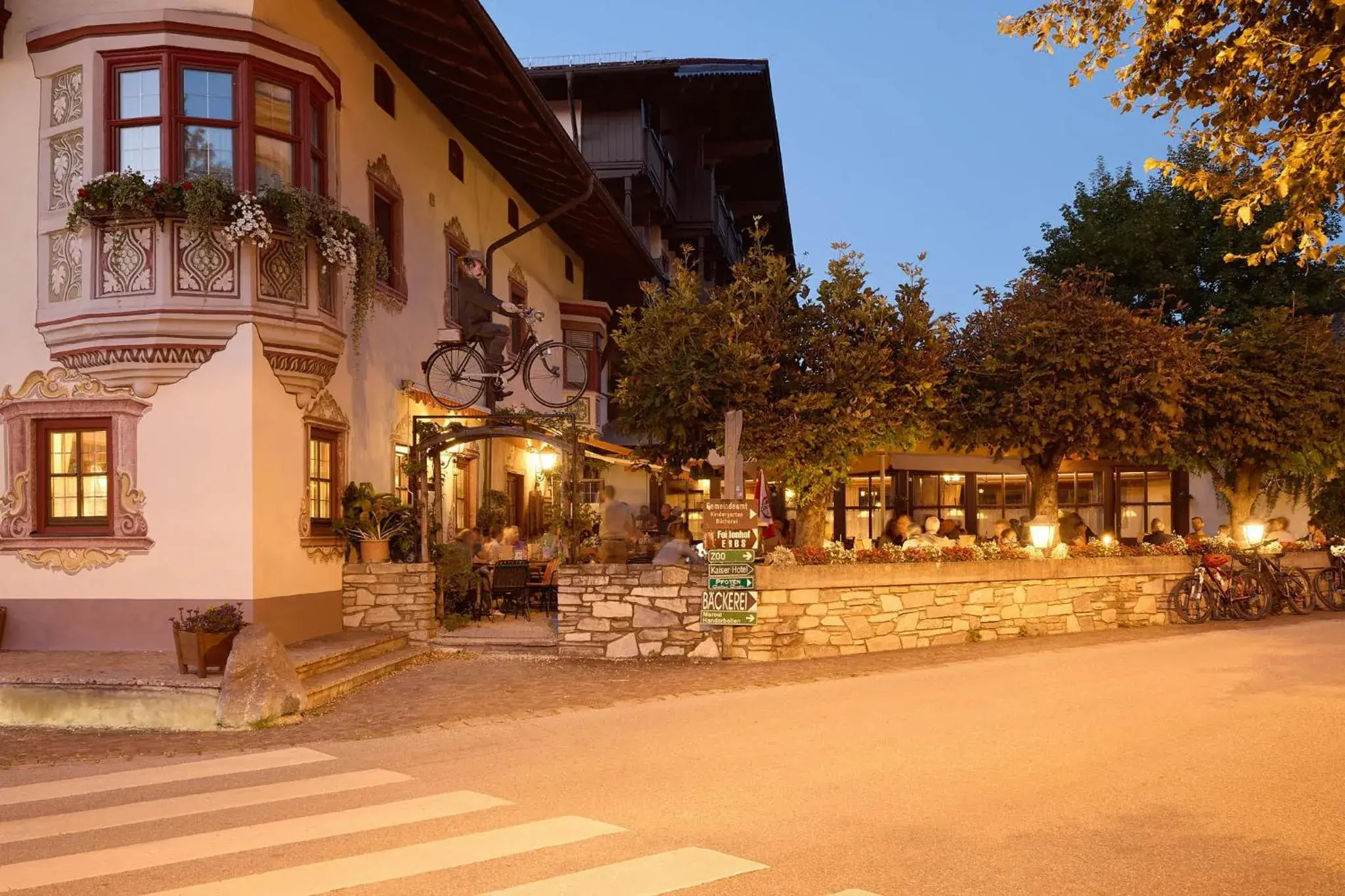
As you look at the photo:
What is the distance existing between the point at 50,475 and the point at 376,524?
365cm

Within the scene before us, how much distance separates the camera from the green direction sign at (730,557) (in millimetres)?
14055

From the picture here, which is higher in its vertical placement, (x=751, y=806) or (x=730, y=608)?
(x=730, y=608)

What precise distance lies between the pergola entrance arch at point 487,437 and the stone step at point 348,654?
1.42 m

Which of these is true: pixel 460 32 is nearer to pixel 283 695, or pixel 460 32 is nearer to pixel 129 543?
pixel 129 543

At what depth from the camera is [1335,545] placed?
21.9 meters

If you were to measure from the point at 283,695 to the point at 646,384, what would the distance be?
7.49 meters

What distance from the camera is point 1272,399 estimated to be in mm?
20656

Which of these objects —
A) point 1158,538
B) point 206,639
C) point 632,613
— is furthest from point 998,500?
point 206,639

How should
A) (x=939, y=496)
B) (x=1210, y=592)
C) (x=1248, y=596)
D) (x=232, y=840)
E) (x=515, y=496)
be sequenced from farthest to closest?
(x=939, y=496), (x=515, y=496), (x=1248, y=596), (x=1210, y=592), (x=232, y=840)

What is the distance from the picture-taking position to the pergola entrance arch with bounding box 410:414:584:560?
15.4m

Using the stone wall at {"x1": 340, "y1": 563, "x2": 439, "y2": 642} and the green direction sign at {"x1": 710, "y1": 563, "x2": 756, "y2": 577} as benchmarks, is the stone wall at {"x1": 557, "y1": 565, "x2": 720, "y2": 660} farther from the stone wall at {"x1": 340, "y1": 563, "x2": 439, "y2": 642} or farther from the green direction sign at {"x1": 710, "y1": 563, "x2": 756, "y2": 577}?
the stone wall at {"x1": 340, "y1": 563, "x2": 439, "y2": 642}

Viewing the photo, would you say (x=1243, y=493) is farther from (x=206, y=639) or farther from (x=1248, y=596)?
(x=206, y=639)

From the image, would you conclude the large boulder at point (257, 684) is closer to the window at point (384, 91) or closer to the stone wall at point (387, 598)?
the stone wall at point (387, 598)

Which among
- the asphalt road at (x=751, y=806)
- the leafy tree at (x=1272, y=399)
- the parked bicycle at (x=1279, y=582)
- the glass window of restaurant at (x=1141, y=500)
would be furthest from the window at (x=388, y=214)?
the glass window of restaurant at (x=1141, y=500)
